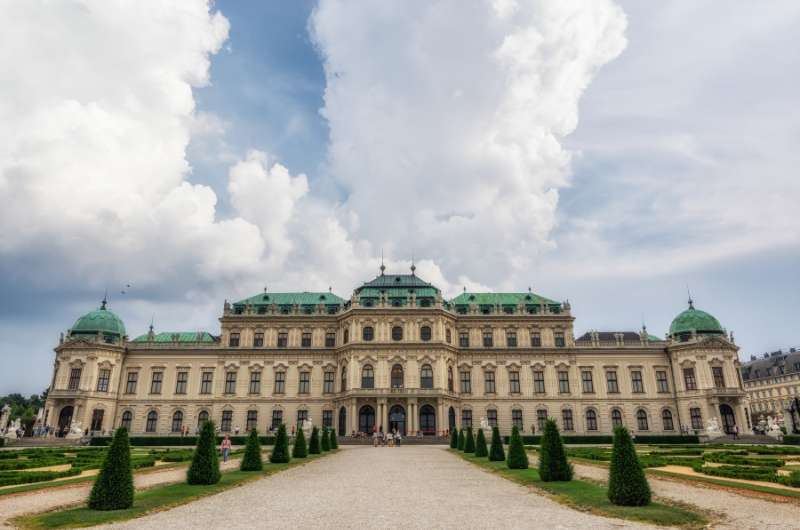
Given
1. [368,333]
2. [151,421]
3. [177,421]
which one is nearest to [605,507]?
[368,333]

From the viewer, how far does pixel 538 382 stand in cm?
6297

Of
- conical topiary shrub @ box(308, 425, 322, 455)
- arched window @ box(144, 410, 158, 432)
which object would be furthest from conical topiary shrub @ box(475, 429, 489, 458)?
arched window @ box(144, 410, 158, 432)

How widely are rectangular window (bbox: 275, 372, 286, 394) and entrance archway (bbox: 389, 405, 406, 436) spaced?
1361 cm

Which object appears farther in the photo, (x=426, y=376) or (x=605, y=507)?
(x=426, y=376)

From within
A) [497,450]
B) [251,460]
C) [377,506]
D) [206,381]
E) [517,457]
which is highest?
[206,381]

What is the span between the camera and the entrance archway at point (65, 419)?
57344 mm

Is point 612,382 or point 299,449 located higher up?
point 612,382

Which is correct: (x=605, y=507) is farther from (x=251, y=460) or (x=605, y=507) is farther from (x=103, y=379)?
(x=103, y=379)

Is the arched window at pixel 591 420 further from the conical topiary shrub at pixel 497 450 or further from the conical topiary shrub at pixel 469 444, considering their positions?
the conical topiary shrub at pixel 497 450

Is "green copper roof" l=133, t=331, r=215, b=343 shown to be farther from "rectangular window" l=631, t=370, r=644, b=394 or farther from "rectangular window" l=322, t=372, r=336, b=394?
"rectangular window" l=631, t=370, r=644, b=394

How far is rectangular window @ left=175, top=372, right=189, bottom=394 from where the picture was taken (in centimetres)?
6253

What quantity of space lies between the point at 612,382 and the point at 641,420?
520 cm

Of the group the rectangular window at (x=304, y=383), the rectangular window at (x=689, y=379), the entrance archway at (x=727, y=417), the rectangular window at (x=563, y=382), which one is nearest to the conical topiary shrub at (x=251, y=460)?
the rectangular window at (x=304, y=383)

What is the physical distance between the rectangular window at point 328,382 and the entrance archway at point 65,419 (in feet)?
91.1
